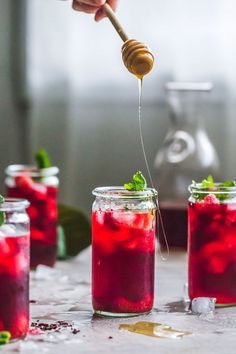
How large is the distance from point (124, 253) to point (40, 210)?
56 centimetres

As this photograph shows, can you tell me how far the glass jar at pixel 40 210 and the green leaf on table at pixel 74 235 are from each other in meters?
0.10

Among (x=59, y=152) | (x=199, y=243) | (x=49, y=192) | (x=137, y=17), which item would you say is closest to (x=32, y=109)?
(x=59, y=152)

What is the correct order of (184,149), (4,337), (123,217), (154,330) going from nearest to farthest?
(4,337)
(154,330)
(123,217)
(184,149)

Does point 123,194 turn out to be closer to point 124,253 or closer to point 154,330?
point 124,253

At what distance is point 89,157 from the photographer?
4047mm

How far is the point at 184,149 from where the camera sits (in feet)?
8.14

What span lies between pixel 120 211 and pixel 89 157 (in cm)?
238

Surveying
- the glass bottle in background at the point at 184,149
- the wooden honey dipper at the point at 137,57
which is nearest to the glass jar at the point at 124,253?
the wooden honey dipper at the point at 137,57

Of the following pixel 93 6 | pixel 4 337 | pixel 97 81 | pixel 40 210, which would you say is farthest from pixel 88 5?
pixel 97 81

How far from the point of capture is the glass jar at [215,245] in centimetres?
177

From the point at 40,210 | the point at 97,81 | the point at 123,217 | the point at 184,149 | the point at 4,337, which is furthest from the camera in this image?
the point at 97,81

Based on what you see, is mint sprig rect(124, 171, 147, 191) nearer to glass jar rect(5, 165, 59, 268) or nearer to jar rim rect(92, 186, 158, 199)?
jar rim rect(92, 186, 158, 199)

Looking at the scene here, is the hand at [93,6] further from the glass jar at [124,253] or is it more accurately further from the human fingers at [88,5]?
the glass jar at [124,253]

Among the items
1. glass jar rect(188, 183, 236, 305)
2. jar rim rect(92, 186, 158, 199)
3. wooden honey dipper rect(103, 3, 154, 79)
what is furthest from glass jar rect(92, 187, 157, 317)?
wooden honey dipper rect(103, 3, 154, 79)
